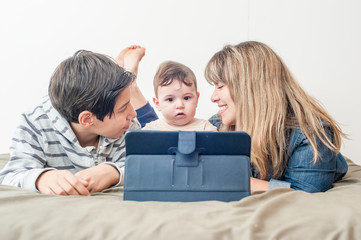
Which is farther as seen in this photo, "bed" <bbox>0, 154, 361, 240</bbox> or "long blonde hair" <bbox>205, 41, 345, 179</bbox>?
"long blonde hair" <bbox>205, 41, 345, 179</bbox>

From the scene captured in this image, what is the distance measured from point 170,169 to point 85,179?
0.97ft

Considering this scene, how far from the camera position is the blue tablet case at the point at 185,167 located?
2.88ft

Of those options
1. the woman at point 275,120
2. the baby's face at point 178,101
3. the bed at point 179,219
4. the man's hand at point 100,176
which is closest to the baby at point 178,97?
the baby's face at point 178,101

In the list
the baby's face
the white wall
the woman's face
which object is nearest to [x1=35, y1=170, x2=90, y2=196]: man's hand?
the woman's face

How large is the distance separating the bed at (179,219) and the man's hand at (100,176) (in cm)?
19

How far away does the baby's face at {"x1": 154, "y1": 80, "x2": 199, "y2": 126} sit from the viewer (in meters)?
1.69

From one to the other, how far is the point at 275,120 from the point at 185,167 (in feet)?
1.59

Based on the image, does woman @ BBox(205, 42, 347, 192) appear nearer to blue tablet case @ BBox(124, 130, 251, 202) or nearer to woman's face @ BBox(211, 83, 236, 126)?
woman's face @ BBox(211, 83, 236, 126)

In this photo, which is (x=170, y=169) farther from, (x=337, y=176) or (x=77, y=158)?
(x=337, y=176)

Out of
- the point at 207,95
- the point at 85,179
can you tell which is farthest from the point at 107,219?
the point at 207,95

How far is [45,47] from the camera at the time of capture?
8.46ft

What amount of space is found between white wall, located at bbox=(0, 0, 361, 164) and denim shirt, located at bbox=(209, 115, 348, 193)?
1254mm

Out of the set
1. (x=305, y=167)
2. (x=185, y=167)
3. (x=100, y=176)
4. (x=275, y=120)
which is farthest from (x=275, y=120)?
(x=100, y=176)

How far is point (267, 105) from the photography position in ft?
4.18
